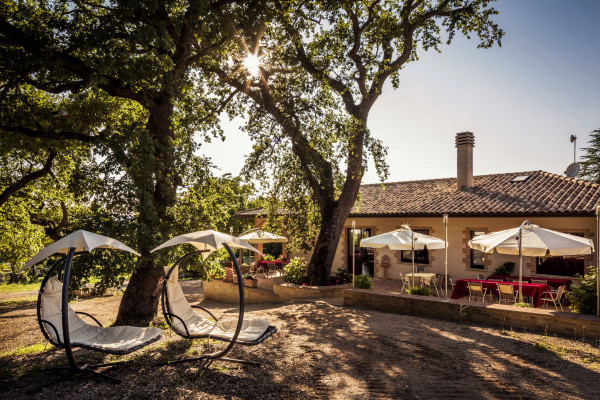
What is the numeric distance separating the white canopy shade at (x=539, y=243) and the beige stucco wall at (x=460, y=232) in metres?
3.88

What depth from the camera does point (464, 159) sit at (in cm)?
1814

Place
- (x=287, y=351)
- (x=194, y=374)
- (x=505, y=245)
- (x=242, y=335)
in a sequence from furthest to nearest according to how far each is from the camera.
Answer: (x=505, y=245) < (x=287, y=351) < (x=242, y=335) < (x=194, y=374)

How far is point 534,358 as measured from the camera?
6.41 meters

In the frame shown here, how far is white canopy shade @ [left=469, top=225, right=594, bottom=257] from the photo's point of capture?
8984mm

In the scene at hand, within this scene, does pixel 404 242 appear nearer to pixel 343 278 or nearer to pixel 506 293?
pixel 506 293

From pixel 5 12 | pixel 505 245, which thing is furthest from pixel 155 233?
pixel 505 245

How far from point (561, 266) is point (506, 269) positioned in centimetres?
179

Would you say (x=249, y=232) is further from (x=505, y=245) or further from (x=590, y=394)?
(x=590, y=394)

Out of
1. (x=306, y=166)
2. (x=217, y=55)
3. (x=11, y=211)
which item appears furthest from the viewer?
(x=11, y=211)

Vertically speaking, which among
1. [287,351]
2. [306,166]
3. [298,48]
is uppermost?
[298,48]

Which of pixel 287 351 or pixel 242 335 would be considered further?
pixel 287 351

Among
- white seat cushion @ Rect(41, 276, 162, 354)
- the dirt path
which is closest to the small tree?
the dirt path

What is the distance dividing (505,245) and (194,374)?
834 centimetres

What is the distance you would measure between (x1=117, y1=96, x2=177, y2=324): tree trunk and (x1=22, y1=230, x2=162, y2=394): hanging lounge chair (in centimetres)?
232
